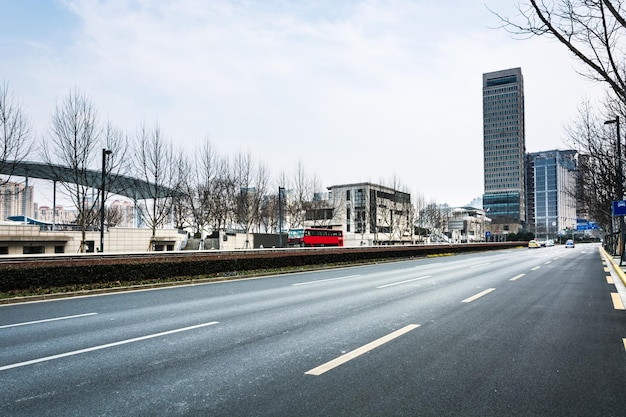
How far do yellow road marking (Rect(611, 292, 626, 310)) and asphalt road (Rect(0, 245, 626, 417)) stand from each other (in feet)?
0.99

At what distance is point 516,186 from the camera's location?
17625 cm

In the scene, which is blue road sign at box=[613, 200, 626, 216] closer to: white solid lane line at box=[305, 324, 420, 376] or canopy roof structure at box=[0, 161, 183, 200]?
white solid lane line at box=[305, 324, 420, 376]

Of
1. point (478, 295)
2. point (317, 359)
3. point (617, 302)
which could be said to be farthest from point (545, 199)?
point (317, 359)

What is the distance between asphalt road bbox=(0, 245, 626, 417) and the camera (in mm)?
4129

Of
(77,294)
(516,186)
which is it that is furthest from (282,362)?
(516,186)

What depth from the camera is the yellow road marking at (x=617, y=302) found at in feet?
33.2

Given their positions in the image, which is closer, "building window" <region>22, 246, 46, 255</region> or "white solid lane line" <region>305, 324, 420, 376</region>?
"white solid lane line" <region>305, 324, 420, 376</region>

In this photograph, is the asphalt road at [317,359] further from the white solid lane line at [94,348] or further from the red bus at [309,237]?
the red bus at [309,237]

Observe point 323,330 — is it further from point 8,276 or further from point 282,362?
point 8,276

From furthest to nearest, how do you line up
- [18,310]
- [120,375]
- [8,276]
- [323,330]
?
1. [8,276]
2. [18,310]
3. [323,330]
4. [120,375]

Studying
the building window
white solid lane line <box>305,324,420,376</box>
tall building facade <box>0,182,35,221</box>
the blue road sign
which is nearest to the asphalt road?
white solid lane line <box>305,324,420,376</box>

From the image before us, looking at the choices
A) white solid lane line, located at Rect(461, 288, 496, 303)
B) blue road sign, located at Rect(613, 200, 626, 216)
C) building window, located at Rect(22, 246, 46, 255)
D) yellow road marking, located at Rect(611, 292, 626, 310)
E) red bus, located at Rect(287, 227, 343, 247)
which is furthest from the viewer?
red bus, located at Rect(287, 227, 343, 247)

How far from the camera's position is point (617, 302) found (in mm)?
10930

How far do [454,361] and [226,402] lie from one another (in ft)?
9.65
